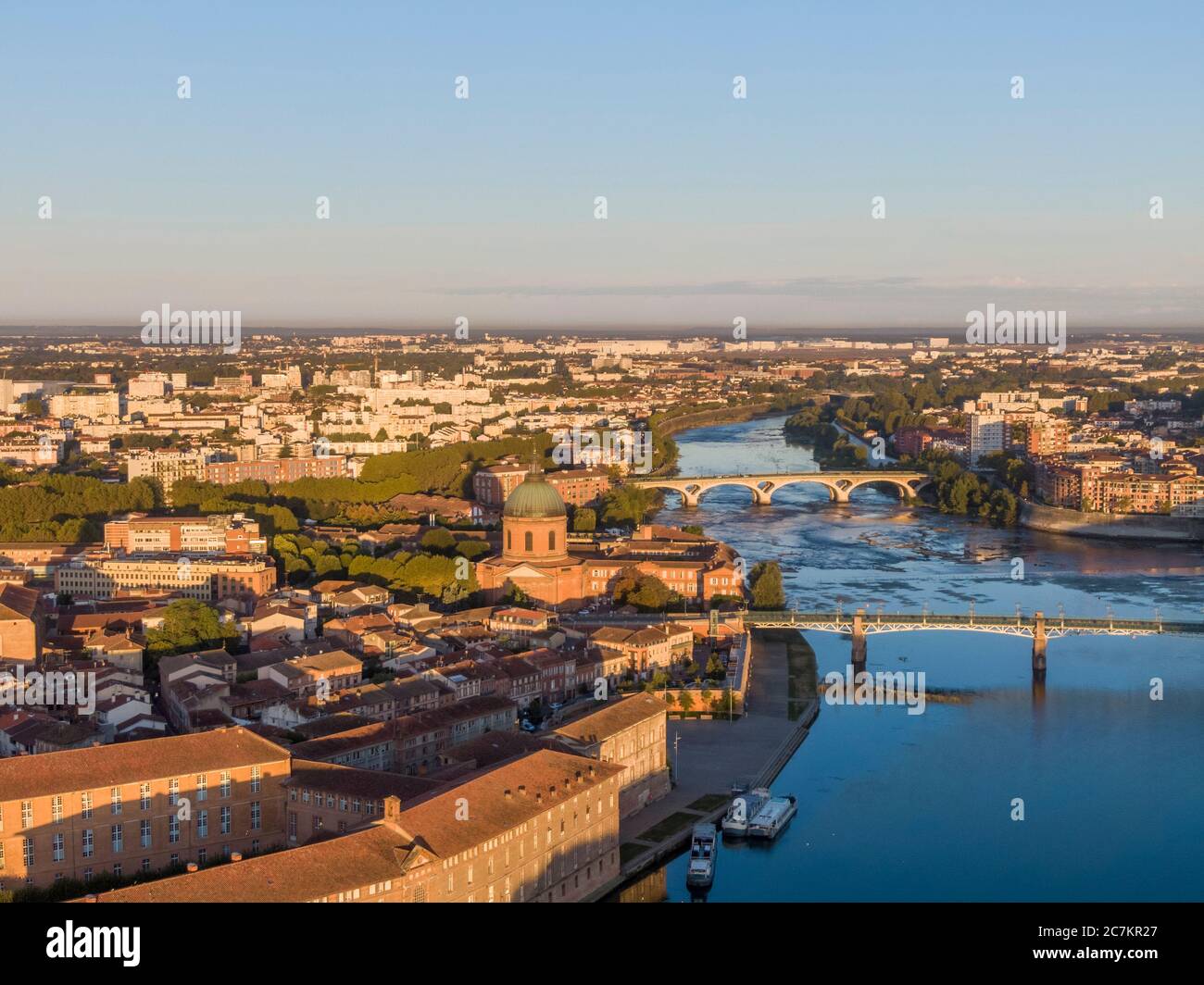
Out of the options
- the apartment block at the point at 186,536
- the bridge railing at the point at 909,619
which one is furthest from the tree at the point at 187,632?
the apartment block at the point at 186,536

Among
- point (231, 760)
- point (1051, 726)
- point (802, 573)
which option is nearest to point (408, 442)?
point (802, 573)

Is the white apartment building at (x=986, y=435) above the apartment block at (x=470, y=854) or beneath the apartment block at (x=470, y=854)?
above

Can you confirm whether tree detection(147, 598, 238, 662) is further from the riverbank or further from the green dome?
the riverbank

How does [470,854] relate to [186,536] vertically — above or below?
below

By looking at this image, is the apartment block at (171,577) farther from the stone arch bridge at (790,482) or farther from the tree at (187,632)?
the stone arch bridge at (790,482)

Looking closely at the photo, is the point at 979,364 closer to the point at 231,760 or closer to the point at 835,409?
the point at 835,409

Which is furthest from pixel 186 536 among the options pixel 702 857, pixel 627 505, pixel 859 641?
pixel 702 857

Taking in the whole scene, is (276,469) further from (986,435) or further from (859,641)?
(859,641)
